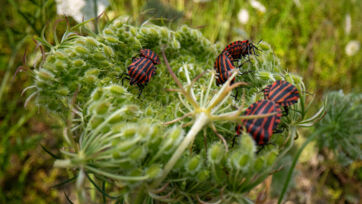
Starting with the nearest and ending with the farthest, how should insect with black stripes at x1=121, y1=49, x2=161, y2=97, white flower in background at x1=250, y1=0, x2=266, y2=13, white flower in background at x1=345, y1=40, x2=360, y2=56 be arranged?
insect with black stripes at x1=121, y1=49, x2=161, y2=97, white flower in background at x1=250, y1=0, x2=266, y2=13, white flower in background at x1=345, y1=40, x2=360, y2=56

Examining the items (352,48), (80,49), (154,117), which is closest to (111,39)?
(80,49)

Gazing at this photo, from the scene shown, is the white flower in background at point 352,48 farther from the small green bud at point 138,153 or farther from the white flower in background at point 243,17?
the small green bud at point 138,153

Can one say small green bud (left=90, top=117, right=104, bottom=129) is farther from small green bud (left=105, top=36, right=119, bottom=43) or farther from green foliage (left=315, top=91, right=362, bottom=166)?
green foliage (left=315, top=91, right=362, bottom=166)

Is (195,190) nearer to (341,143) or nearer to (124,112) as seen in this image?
(124,112)

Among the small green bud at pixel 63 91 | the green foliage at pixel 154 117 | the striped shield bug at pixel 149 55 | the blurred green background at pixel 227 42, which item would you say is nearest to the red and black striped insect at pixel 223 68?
the green foliage at pixel 154 117

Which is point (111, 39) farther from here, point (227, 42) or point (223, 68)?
point (227, 42)

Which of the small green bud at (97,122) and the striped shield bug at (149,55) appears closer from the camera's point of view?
the small green bud at (97,122)

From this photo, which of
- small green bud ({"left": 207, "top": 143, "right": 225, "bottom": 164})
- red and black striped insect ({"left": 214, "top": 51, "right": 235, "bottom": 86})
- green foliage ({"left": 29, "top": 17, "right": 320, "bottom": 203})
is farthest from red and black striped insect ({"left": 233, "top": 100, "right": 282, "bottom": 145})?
red and black striped insect ({"left": 214, "top": 51, "right": 235, "bottom": 86})
